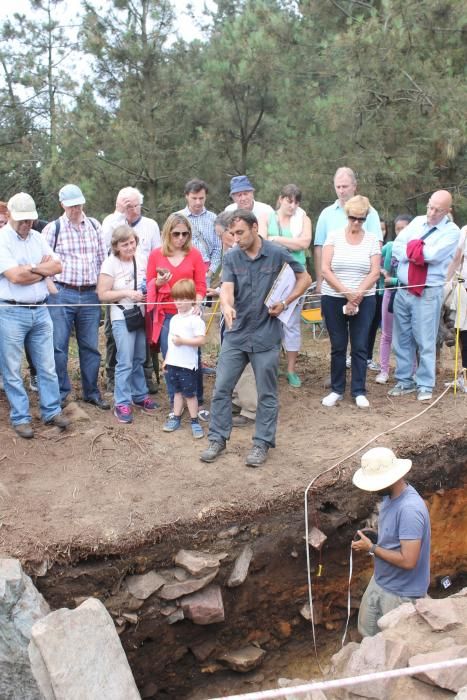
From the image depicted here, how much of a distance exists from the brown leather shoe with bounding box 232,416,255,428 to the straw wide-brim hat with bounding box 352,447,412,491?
2.68 meters

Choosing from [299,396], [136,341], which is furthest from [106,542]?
[299,396]

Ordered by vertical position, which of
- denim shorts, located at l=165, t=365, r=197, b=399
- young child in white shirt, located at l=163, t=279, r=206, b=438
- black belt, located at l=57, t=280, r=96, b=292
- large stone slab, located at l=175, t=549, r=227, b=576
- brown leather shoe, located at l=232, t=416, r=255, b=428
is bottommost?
large stone slab, located at l=175, t=549, r=227, b=576

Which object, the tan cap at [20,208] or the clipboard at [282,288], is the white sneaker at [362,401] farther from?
the tan cap at [20,208]

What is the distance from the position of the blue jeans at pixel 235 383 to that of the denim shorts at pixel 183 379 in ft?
1.82

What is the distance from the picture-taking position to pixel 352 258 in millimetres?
7176

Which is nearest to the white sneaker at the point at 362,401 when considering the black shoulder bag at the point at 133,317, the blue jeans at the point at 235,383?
the blue jeans at the point at 235,383

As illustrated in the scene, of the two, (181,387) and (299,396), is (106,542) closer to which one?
(181,387)

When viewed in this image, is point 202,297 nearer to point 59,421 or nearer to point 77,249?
point 77,249

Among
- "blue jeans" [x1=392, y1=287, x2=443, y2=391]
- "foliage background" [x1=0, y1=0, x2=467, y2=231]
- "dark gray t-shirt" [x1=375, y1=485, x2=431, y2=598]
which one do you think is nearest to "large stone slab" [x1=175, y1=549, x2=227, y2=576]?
"dark gray t-shirt" [x1=375, y1=485, x2=431, y2=598]

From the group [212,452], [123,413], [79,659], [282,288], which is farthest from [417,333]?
[79,659]

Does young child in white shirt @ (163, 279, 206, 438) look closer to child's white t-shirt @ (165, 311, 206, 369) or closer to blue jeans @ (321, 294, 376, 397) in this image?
child's white t-shirt @ (165, 311, 206, 369)

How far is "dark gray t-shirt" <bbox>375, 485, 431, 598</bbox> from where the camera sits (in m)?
4.28

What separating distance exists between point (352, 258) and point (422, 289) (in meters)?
0.90

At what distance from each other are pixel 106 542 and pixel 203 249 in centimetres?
371
